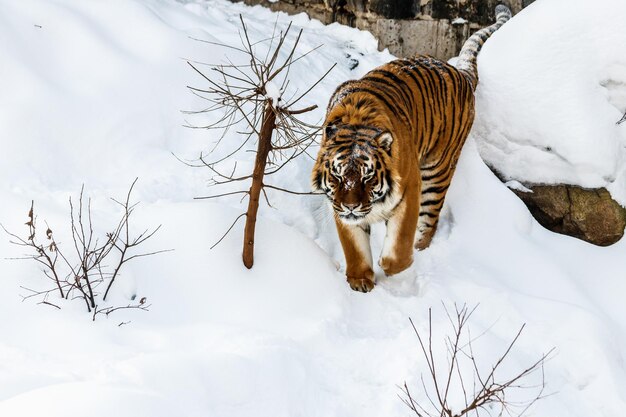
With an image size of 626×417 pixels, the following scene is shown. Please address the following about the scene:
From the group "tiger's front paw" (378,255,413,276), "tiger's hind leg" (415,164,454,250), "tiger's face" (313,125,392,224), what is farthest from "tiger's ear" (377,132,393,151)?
"tiger's hind leg" (415,164,454,250)

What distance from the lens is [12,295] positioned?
334 centimetres

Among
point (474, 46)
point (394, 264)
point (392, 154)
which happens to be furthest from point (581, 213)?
point (392, 154)

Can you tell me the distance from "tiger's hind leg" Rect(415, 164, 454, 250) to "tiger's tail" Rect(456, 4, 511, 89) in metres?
0.89

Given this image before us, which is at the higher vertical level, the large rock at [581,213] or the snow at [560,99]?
the snow at [560,99]

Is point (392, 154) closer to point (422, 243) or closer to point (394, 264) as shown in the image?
point (394, 264)

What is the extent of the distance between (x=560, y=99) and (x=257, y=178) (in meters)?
2.65

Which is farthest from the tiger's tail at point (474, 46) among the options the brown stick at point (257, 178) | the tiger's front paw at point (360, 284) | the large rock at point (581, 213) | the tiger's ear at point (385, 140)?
the brown stick at point (257, 178)

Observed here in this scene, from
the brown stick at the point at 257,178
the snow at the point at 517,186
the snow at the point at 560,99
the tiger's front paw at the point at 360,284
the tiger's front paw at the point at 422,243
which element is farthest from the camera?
the snow at the point at 517,186

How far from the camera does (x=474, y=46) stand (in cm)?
580

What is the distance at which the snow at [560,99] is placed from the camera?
501 cm

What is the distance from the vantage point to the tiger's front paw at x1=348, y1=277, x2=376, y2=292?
4.16 meters

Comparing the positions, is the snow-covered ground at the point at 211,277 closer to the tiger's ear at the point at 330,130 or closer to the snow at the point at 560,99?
the snow at the point at 560,99

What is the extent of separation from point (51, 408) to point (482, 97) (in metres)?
3.97

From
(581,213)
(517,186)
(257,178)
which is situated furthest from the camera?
(517,186)
